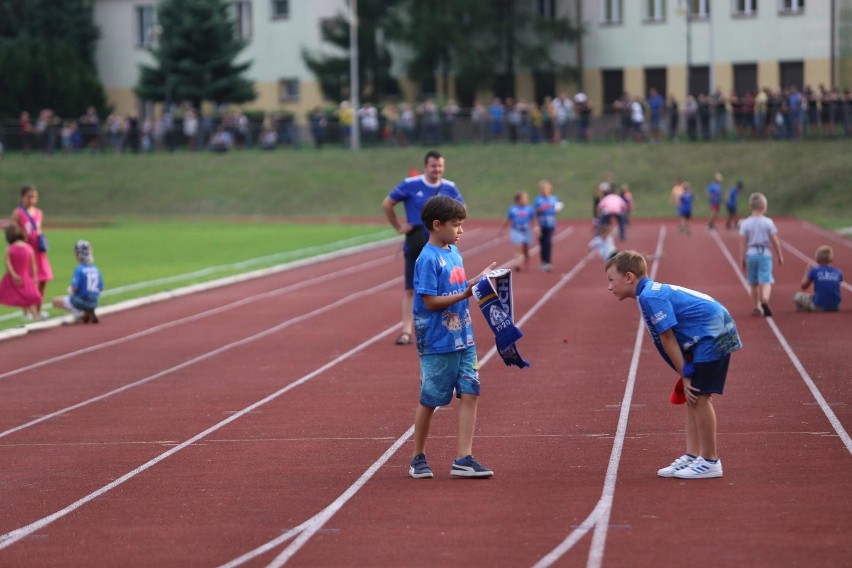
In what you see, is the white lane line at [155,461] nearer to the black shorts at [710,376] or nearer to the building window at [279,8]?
the black shorts at [710,376]

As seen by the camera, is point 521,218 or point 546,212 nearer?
A: point 521,218

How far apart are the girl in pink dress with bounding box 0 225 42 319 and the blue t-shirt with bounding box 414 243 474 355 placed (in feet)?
39.0

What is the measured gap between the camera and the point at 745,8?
6500 cm

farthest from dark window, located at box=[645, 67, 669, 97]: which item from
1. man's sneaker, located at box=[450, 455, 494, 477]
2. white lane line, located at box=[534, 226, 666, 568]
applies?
man's sneaker, located at box=[450, 455, 494, 477]

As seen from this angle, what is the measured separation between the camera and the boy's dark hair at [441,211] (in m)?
9.06

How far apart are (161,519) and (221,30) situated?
6161cm

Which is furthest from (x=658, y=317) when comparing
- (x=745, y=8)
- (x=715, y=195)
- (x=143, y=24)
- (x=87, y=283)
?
(x=143, y=24)

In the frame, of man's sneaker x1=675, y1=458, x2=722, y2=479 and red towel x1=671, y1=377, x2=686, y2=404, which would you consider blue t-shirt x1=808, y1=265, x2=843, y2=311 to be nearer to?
red towel x1=671, y1=377, x2=686, y2=404

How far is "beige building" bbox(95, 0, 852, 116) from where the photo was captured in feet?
209

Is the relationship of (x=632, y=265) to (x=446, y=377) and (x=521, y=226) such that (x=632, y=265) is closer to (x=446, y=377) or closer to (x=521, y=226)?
(x=446, y=377)

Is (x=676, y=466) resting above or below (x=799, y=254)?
above

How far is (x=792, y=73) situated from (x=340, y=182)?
21.1 m

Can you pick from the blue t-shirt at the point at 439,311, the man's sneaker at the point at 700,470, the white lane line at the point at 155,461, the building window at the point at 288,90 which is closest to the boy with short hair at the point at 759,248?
the white lane line at the point at 155,461

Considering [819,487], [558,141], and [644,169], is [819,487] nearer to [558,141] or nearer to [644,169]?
[644,169]
